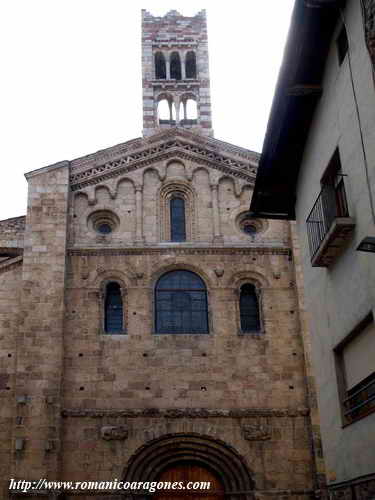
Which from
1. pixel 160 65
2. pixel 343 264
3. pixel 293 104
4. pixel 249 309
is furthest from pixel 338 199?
pixel 160 65

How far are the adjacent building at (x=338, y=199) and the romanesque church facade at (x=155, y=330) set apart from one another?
8036mm

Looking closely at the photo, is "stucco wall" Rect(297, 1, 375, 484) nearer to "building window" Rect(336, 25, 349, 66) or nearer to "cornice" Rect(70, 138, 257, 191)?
"building window" Rect(336, 25, 349, 66)

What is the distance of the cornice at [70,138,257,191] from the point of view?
77.2 ft

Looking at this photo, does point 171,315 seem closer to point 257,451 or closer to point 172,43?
point 257,451

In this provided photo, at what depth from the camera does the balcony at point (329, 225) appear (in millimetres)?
9961

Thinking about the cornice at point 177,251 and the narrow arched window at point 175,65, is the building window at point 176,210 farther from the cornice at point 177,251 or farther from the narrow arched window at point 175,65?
the narrow arched window at point 175,65

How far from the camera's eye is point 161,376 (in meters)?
20.3

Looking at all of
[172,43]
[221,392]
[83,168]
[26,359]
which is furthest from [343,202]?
→ [172,43]

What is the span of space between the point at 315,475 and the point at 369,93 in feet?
42.2

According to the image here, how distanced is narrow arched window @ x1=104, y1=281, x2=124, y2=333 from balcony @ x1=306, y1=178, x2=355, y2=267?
403 inches

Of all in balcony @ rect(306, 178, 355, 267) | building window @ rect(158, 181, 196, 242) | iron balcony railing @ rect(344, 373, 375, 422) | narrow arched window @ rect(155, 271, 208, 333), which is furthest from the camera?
building window @ rect(158, 181, 196, 242)

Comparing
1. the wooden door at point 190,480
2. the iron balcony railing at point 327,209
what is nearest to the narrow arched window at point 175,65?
the wooden door at point 190,480

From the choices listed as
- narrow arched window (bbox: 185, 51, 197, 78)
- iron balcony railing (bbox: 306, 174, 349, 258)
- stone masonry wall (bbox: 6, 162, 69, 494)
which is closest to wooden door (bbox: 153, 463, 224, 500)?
stone masonry wall (bbox: 6, 162, 69, 494)

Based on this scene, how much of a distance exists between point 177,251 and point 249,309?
287 centimetres
